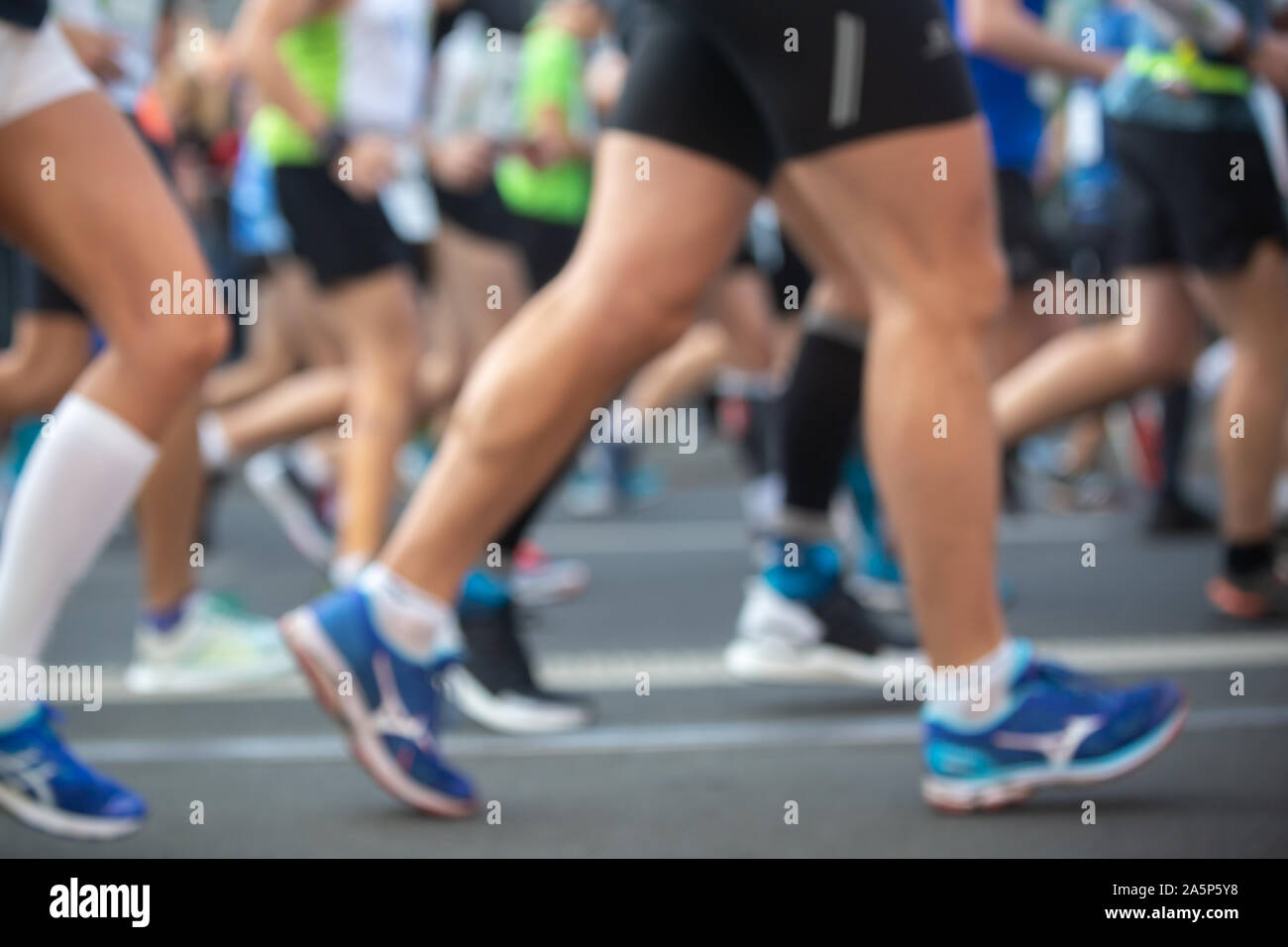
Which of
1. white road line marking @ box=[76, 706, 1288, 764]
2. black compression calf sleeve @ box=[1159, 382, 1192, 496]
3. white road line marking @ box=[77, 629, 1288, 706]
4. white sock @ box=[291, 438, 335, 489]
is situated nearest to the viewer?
white road line marking @ box=[76, 706, 1288, 764]

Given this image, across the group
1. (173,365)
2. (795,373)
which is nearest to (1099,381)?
(795,373)

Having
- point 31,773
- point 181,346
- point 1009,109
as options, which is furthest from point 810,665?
point 1009,109

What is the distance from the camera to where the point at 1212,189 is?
13.7 feet

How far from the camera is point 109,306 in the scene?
2.52 meters

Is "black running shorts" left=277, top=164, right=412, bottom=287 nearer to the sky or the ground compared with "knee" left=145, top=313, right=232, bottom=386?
nearer to the sky

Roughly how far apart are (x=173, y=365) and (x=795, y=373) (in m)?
1.44

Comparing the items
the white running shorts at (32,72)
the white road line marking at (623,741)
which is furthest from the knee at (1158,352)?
the white running shorts at (32,72)

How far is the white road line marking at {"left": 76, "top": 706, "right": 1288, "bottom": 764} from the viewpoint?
10.5ft

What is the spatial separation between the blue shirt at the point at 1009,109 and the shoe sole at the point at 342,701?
3.05m

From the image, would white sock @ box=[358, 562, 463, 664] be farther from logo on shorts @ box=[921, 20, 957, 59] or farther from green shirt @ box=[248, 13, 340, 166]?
green shirt @ box=[248, 13, 340, 166]

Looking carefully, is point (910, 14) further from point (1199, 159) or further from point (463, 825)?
point (1199, 159)

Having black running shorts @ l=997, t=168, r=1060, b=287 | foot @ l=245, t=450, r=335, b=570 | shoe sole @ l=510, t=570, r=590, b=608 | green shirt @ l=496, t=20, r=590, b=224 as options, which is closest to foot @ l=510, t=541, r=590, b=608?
shoe sole @ l=510, t=570, r=590, b=608

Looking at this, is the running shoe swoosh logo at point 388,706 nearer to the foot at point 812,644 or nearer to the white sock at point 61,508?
the white sock at point 61,508

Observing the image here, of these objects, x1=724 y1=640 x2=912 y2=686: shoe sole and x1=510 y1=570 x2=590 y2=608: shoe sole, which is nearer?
x1=724 y1=640 x2=912 y2=686: shoe sole
